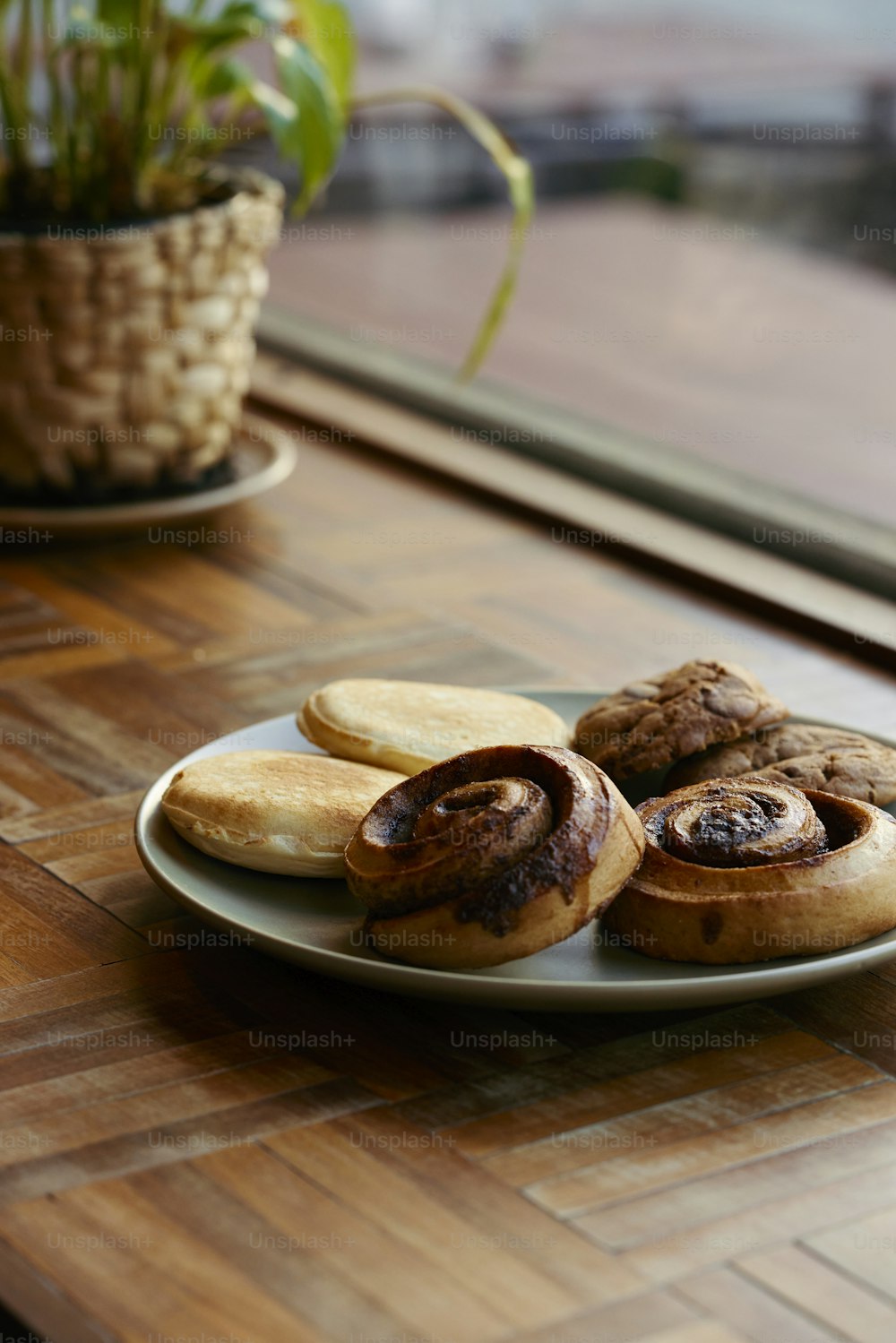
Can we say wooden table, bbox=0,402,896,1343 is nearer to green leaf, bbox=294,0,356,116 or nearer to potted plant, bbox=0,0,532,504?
potted plant, bbox=0,0,532,504

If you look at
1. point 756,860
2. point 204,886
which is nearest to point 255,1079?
point 204,886

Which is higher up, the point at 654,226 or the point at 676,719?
the point at 654,226

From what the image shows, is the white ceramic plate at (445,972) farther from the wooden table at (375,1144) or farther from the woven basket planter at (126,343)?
the woven basket planter at (126,343)

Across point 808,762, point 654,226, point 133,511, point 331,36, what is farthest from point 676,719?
point 654,226

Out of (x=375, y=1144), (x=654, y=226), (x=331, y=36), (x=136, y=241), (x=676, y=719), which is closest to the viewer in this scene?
(x=375, y=1144)

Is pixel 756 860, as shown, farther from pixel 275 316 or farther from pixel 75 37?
pixel 275 316

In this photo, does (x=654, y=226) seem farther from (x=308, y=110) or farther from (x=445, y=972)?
(x=445, y=972)

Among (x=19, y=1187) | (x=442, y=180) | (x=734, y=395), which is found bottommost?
(x=19, y=1187)
